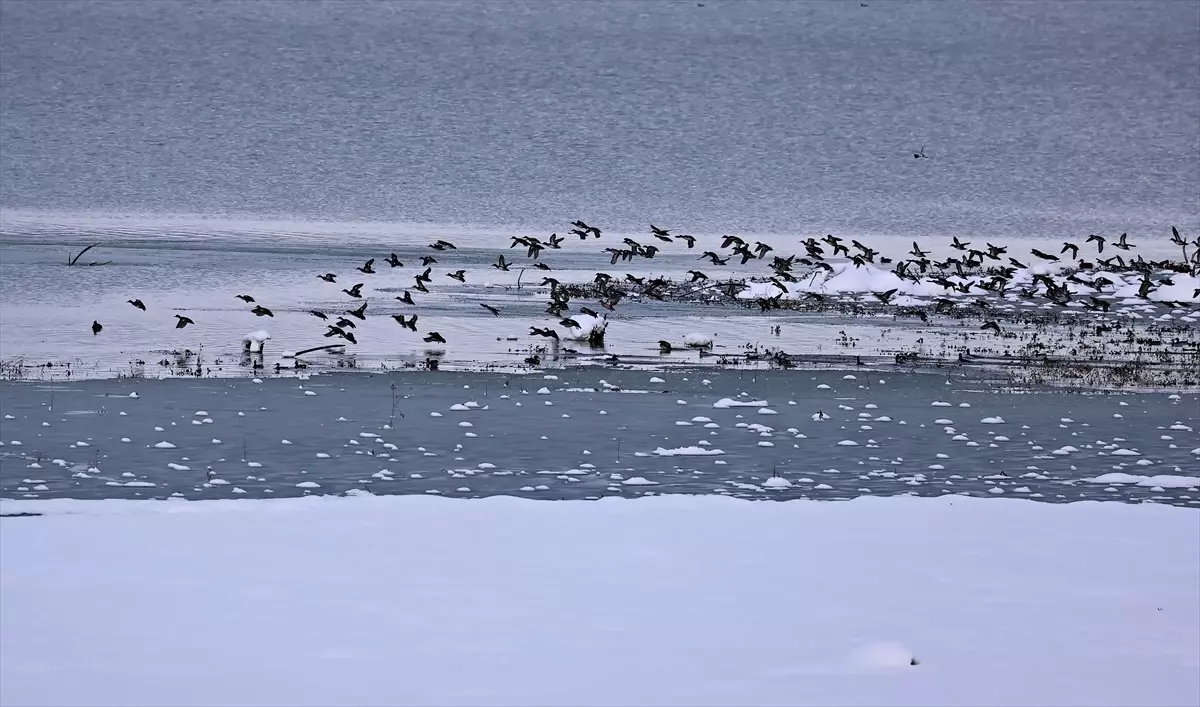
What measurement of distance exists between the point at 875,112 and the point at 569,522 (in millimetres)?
97762

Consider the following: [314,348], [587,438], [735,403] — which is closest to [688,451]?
[587,438]

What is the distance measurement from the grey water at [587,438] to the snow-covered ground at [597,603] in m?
1.26

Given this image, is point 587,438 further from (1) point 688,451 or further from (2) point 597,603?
(2) point 597,603

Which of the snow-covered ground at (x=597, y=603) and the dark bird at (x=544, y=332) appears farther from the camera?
the dark bird at (x=544, y=332)

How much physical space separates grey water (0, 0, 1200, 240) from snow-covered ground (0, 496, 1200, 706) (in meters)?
41.3

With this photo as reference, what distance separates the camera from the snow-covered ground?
6461mm

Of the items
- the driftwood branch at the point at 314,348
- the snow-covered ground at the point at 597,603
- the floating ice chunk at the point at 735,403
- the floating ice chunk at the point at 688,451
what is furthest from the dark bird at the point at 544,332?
the snow-covered ground at the point at 597,603

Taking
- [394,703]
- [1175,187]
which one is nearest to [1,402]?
[394,703]

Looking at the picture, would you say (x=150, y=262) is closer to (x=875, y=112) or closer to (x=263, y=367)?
(x=263, y=367)

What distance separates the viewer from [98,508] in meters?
9.84

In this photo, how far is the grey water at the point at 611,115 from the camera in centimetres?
6775

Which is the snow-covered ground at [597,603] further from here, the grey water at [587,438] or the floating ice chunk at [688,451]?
the floating ice chunk at [688,451]

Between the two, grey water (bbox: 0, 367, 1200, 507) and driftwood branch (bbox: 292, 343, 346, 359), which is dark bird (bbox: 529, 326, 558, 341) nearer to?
driftwood branch (bbox: 292, 343, 346, 359)

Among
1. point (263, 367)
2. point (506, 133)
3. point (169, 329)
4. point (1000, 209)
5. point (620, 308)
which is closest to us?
point (263, 367)
